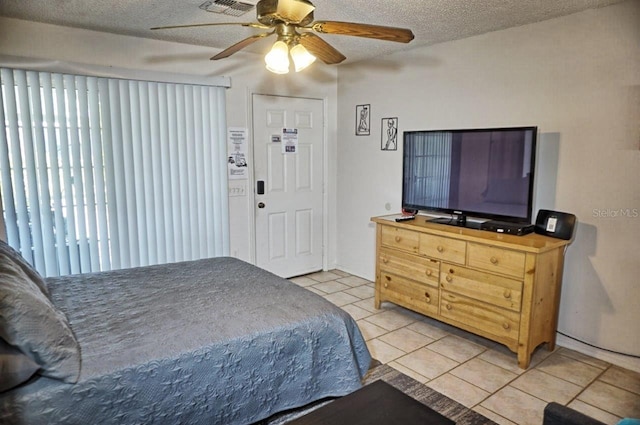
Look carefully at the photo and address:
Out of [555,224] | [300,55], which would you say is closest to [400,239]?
[555,224]

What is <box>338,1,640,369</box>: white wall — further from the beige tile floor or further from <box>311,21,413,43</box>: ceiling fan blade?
<box>311,21,413,43</box>: ceiling fan blade

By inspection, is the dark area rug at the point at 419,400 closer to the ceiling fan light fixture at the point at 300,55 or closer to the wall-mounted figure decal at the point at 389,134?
the ceiling fan light fixture at the point at 300,55

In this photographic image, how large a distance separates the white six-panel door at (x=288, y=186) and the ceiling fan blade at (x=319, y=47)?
6.01 feet

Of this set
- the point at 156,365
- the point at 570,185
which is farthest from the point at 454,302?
the point at 156,365

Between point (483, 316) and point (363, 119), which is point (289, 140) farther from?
point (483, 316)

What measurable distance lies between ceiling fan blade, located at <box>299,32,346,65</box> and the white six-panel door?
1.83m

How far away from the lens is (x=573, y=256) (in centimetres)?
303

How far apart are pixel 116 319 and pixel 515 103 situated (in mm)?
3100

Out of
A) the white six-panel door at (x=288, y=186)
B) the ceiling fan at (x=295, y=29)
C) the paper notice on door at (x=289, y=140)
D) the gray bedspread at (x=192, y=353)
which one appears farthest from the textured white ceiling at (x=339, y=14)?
the gray bedspread at (x=192, y=353)

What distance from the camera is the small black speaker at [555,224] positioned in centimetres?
283

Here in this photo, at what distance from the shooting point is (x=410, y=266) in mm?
3527

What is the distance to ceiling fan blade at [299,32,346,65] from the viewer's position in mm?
2303

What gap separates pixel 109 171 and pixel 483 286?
3088 mm

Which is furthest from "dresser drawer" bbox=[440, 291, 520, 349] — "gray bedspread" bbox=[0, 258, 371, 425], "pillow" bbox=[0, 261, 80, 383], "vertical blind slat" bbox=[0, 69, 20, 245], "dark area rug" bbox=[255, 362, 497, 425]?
"vertical blind slat" bbox=[0, 69, 20, 245]
